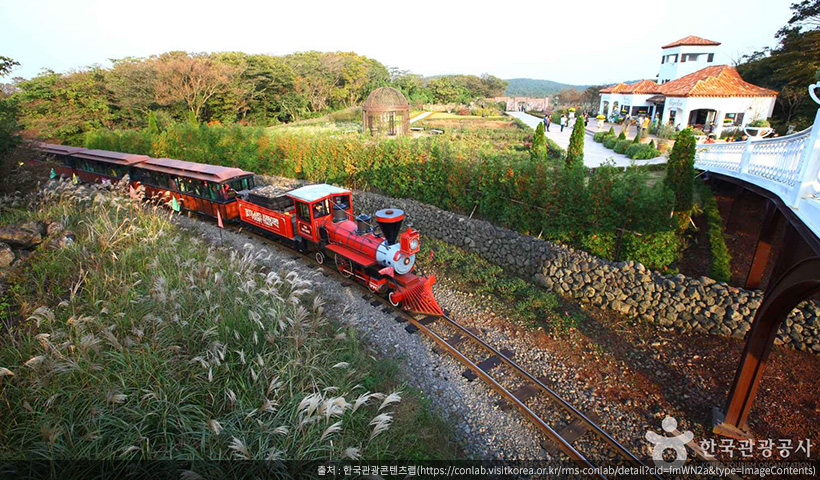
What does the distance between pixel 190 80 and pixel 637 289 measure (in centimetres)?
3840

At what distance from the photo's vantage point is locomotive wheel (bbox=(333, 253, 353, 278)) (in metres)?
10.2

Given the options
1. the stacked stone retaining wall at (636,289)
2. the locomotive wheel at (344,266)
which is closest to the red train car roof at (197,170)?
the locomotive wheel at (344,266)

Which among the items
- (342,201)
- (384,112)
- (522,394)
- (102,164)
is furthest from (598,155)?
(102,164)

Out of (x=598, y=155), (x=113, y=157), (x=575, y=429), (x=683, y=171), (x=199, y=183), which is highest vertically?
(x=683, y=171)

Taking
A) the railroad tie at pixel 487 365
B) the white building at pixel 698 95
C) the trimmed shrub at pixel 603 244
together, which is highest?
the white building at pixel 698 95

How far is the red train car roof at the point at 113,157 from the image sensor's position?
16.5 metres

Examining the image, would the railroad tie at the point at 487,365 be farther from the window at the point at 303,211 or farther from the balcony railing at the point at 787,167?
the window at the point at 303,211

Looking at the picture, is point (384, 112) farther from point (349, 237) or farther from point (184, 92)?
point (184, 92)

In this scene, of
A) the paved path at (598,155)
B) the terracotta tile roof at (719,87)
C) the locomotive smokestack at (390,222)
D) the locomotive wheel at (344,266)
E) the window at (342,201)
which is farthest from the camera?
the terracotta tile roof at (719,87)

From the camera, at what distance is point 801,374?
282 inches

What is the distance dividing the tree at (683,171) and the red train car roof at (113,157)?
67.7 ft

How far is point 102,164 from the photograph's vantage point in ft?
59.1

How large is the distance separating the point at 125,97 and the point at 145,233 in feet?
106

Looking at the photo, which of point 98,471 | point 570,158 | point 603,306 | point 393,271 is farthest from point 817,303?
point 98,471
